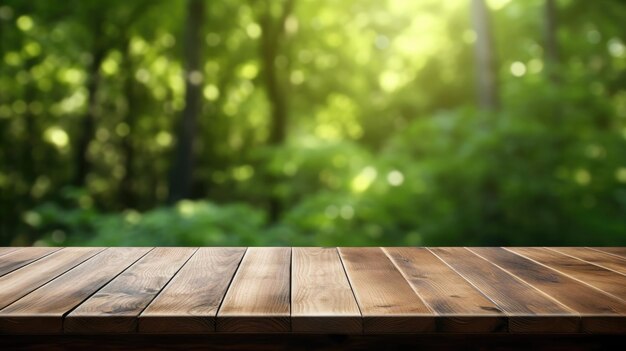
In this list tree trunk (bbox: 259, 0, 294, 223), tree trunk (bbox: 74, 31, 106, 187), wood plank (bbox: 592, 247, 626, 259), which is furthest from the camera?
tree trunk (bbox: 74, 31, 106, 187)

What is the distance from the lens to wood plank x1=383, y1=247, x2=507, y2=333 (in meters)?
1.61

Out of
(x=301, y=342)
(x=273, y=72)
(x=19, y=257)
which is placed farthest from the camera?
(x=273, y=72)

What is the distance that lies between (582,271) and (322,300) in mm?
1059

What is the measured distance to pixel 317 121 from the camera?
1594 centimetres

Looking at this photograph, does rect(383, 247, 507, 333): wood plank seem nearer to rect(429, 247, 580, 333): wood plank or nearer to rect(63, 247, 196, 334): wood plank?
rect(429, 247, 580, 333): wood plank

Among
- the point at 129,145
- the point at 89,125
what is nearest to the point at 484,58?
the point at 89,125

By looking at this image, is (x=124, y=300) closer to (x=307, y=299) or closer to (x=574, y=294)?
(x=307, y=299)

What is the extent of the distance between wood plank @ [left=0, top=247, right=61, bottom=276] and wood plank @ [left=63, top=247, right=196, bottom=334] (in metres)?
0.42

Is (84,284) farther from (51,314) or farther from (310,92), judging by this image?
(310,92)

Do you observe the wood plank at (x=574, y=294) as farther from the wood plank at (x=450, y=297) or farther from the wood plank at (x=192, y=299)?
the wood plank at (x=192, y=299)

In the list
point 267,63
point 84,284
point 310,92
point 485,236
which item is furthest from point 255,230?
point 310,92

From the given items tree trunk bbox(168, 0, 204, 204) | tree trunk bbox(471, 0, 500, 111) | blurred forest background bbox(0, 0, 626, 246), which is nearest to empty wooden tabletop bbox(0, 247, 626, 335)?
blurred forest background bbox(0, 0, 626, 246)

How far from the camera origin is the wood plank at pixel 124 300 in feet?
5.28

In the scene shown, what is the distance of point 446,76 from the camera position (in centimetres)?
1430
